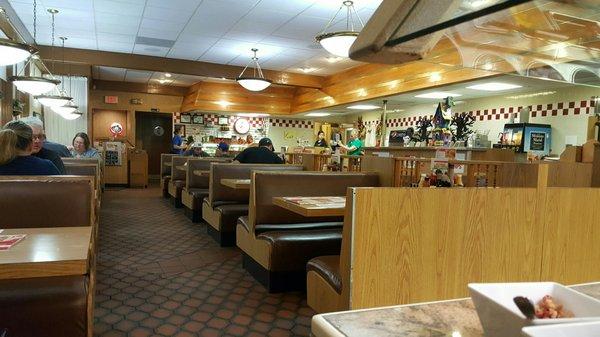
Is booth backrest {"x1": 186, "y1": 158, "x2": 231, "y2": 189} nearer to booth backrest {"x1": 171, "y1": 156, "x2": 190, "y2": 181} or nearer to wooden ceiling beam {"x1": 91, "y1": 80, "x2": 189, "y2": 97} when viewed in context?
booth backrest {"x1": 171, "y1": 156, "x2": 190, "y2": 181}

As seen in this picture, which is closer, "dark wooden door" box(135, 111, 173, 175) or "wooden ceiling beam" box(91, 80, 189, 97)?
"wooden ceiling beam" box(91, 80, 189, 97)

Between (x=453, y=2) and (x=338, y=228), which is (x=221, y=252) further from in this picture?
(x=453, y=2)

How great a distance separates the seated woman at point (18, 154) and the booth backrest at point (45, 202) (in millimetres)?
367

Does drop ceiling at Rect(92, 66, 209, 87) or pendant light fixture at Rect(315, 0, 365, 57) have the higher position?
drop ceiling at Rect(92, 66, 209, 87)

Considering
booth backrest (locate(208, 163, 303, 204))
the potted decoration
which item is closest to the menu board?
the potted decoration

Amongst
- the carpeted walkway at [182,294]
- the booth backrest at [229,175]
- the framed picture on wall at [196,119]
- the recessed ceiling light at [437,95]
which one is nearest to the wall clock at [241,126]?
the framed picture on wall at [196,119]

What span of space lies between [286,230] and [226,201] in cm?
185

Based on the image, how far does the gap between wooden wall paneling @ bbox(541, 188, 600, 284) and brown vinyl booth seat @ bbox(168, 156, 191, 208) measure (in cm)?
674

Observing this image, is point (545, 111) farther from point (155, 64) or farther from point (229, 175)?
point (155, 64)

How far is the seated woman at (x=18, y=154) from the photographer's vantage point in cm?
309

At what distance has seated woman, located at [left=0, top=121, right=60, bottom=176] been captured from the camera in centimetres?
309

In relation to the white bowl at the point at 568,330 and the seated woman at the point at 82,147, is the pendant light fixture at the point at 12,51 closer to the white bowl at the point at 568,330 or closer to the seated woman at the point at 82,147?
the seated woman at the point at 82,147

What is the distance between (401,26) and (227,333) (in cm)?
262

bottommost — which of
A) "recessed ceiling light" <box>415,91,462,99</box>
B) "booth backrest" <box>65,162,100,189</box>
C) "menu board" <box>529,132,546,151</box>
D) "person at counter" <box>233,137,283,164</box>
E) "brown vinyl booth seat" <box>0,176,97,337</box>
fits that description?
"brown vinyl booth seat" <box>0,176,97,337</box>
